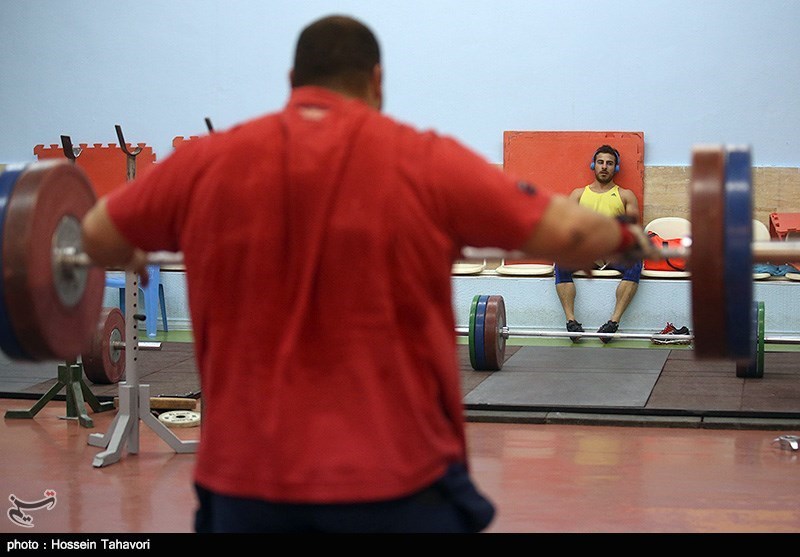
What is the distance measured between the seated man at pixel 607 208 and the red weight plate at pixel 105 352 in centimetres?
284

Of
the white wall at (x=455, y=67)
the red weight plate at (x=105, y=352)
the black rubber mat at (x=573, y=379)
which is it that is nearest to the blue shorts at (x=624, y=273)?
the black rubber mat at (x=573, y=379)

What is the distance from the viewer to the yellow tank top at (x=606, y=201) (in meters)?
6.64

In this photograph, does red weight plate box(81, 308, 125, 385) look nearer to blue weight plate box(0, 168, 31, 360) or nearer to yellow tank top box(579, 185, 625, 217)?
blue weight plate box(0, 168, 31, 360)

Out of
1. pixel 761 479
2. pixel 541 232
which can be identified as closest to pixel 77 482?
pixel 761 479

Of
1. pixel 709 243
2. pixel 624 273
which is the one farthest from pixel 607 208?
pixel 709 243

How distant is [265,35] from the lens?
24.4 ft

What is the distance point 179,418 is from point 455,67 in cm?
395

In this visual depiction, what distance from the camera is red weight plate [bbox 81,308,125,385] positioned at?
15.2 feet

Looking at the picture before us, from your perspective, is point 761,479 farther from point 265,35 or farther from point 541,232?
point 265,35

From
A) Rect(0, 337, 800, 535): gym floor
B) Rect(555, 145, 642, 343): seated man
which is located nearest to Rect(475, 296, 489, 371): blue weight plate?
Rect(0, 337, 800, 535): gym floor

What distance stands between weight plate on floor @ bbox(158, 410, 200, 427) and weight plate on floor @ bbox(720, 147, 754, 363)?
2968 millimetres

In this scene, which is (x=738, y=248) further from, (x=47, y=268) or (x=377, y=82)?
(x=47, y=268)

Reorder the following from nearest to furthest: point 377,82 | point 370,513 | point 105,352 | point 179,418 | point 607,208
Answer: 1. point 370,513
2. point 377,82
3. point 179,418
4. point 105,352
5. point 607,208

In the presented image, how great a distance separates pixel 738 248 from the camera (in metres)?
1.48
